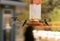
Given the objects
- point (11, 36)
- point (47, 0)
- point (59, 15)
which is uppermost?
point (47, 0)

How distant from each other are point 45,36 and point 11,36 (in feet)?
2.83

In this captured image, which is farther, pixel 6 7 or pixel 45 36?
pixel 6 7

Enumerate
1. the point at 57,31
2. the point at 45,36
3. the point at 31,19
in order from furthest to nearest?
1. the point at 57,31
2. the point at 45,36
3. the point at 31,19

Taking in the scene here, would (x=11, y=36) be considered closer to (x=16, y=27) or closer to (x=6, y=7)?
(x=16, y=27)

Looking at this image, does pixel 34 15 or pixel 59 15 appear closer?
pixel 34 15

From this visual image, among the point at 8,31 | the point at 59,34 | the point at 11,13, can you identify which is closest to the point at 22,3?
the point at 11,13

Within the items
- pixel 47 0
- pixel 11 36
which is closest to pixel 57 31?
pixel 47 0

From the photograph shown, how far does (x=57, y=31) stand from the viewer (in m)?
4.42

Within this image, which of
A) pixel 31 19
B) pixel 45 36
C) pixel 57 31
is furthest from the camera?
pixel 57 31

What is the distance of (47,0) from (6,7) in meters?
0.84

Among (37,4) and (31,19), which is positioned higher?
(37,4)

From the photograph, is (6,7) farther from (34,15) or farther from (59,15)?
(34,15)

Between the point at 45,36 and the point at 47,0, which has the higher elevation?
the point at 47,0

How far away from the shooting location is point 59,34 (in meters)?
4.22
